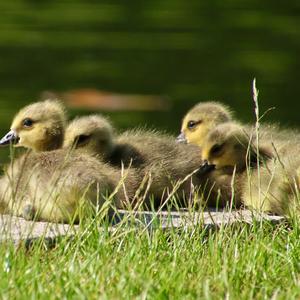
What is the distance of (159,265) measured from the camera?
4.38 metres

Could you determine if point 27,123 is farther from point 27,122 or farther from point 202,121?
point 202,121

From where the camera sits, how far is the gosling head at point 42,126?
5.91 metres

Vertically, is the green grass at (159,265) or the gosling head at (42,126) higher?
the gosling head at (42,126)

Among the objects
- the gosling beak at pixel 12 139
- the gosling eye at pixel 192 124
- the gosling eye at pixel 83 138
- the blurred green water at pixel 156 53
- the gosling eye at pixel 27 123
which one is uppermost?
the gosling eye at pixel 27 123

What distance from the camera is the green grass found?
160 inches

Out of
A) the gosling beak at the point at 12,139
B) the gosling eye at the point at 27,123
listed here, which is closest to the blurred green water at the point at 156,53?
the gosling beak at the point at 12,139

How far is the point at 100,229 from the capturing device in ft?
15.7

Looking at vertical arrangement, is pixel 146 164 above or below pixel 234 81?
above

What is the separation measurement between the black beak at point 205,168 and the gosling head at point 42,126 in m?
0.63

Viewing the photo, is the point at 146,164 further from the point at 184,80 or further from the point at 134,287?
the point at 184,80

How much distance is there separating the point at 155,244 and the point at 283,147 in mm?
1306

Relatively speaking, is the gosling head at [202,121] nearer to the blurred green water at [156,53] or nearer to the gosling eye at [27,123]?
the gosling eye at [27,123]

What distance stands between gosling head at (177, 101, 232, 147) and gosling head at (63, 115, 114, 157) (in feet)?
2.13

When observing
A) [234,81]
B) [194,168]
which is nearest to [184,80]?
[234,81]
